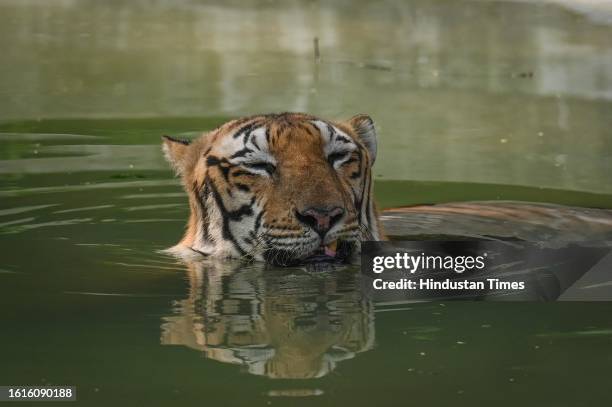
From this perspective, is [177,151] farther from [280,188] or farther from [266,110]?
[266,110]

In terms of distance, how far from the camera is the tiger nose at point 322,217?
5.38m

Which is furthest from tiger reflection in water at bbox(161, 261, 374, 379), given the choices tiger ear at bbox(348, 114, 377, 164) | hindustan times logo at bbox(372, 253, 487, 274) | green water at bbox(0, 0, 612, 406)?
tiger ear at bbox(348, 114, 377, 164)

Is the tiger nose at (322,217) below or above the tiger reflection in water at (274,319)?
above

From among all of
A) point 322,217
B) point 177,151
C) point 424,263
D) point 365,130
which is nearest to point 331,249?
point 322,217

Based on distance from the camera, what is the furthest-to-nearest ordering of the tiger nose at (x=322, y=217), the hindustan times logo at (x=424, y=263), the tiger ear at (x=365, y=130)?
the tiger ear at (x=365, y=130), the hindustan times logo at (x=424, y=263), the tiger nose at (x=322, y=217)

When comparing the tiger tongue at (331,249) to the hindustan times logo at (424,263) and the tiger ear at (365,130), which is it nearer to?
the hindustan times logo at (424,263)

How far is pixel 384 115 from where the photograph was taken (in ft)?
33.8

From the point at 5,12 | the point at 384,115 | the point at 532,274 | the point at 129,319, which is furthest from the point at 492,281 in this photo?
the point at 5,12

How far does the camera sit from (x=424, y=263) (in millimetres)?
5910

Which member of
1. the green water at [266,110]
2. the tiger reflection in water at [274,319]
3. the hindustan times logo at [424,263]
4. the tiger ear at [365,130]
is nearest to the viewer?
the green water at [266,110]

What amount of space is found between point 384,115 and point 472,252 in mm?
4027

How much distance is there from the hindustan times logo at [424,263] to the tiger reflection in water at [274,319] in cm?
15

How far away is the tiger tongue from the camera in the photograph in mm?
5484

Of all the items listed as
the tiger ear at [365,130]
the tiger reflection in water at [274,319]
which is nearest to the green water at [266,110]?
the tiger reflection in water at [274,319]
